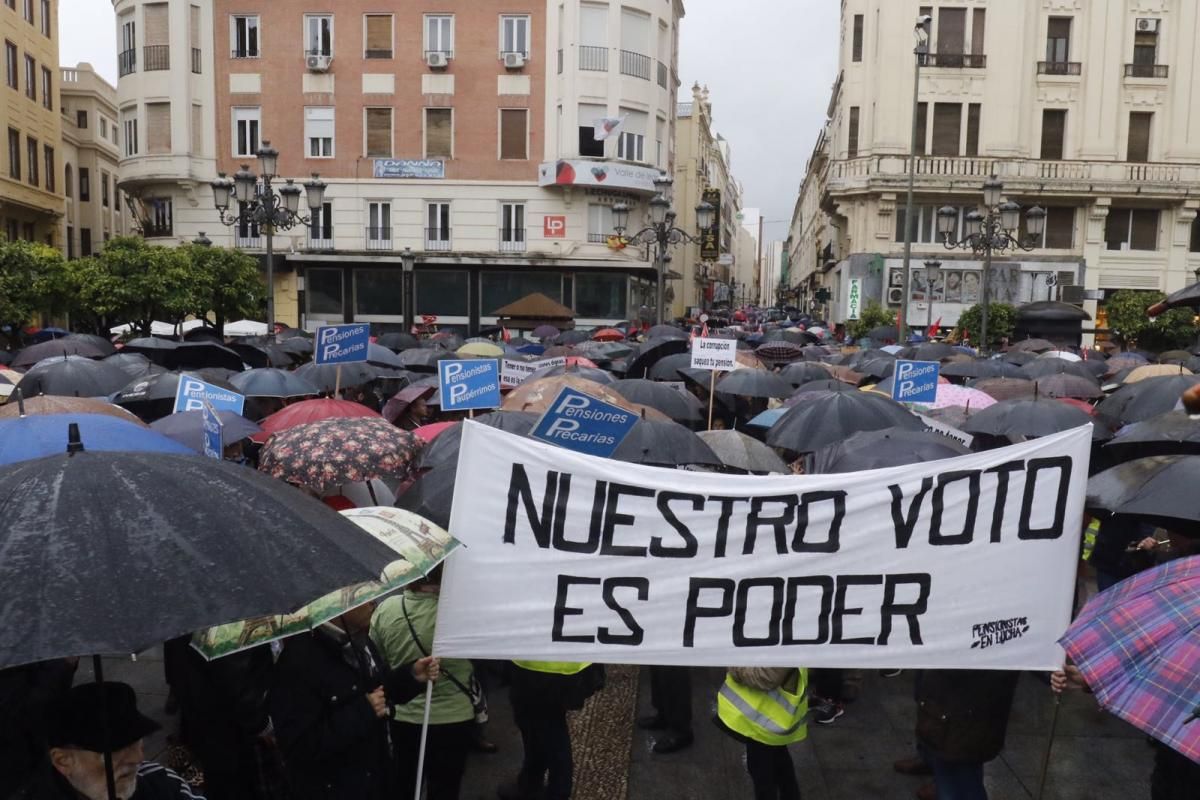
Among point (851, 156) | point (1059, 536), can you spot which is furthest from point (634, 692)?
point (851, 156)

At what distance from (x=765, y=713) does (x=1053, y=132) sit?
1529 inches

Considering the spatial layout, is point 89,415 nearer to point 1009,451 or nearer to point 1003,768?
point 1009,451

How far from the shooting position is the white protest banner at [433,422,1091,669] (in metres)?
3.97

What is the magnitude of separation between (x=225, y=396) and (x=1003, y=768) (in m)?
6.03

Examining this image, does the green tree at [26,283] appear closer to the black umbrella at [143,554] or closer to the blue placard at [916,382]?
the blue placard at [916,382]

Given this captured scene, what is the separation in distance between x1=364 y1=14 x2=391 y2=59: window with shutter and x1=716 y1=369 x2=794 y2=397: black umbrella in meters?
29.5

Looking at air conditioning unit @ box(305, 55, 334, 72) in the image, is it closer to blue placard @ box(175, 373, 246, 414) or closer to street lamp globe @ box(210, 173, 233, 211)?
street lamp globe @ box(210, 173, 233, 211)

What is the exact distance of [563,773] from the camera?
4949 millimetres

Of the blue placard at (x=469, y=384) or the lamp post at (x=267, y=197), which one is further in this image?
the lamp post at (x=267, y=197)

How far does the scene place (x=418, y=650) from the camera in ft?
14.8

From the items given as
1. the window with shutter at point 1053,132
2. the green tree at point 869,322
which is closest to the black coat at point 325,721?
the green tree at point 869,322

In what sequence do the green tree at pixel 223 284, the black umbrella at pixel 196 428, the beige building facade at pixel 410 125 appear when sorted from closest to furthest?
the black umbrella at pixel 196 428 → the green tree at pixel 223 284 → the beige building facade at pixel 410 125

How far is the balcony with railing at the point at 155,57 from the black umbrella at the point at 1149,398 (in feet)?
115

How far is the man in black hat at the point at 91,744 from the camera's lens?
2988mm
